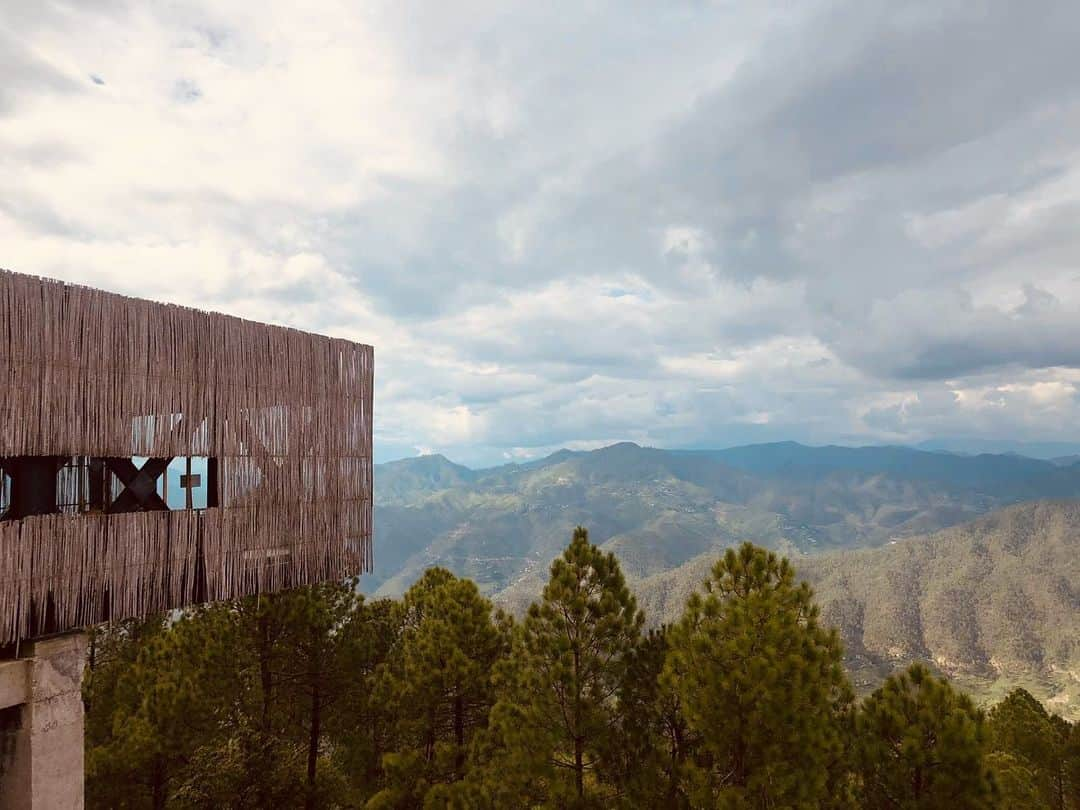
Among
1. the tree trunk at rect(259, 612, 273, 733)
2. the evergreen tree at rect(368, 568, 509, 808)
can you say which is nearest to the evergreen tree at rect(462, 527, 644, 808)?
the evergreen tree at rect(368, 568, 509, 808)

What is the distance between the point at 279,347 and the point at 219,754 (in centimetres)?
976

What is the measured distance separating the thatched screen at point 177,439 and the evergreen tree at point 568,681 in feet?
15.2

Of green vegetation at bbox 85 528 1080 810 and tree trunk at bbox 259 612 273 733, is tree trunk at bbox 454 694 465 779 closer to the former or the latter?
green vegetation at bbox 85 528 1080 810

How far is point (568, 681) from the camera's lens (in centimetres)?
1185

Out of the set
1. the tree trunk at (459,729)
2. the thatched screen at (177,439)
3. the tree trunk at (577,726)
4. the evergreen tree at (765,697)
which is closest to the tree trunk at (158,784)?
the thatched screen at (177,439)

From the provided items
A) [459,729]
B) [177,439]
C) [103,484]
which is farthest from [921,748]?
[103,484]

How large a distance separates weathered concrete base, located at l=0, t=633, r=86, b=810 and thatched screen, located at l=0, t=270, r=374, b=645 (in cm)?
56

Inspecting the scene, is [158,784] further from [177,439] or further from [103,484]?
[177,439]

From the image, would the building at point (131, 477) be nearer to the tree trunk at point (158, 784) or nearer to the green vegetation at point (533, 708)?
the green vegetation at point (533, 708)

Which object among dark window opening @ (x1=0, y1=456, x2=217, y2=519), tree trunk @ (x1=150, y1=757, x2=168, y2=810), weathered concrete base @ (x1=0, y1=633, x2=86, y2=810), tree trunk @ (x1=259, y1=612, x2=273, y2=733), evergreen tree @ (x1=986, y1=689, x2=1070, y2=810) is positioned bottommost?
evergreen tree @ (x1=986, y1=689, x2=1070, y2=810)

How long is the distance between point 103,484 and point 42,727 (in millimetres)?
3720

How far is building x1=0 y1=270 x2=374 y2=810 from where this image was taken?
9227mm

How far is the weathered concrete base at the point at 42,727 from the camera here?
9219 millimetres

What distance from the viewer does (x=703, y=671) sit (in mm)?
Answer: 9641
